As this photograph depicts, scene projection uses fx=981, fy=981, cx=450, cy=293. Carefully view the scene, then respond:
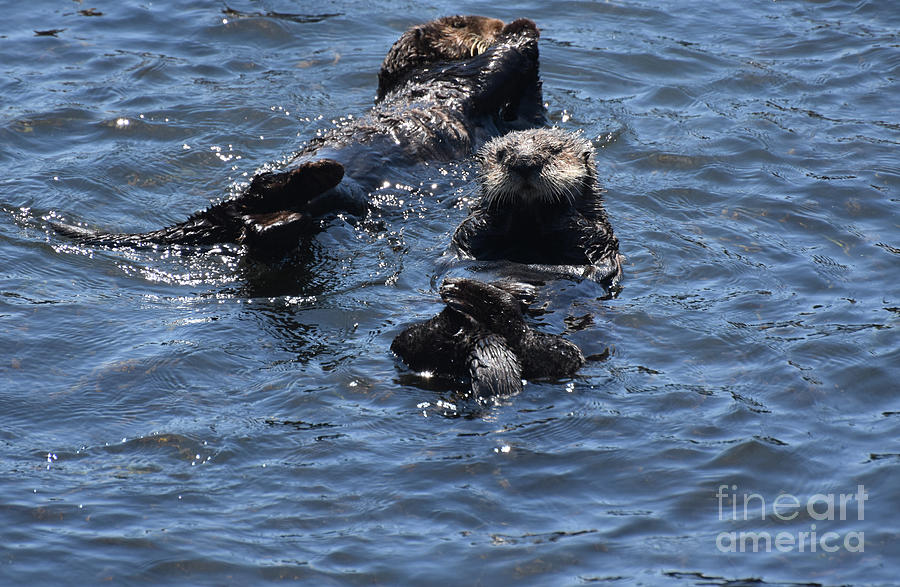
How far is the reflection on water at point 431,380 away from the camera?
3.30m

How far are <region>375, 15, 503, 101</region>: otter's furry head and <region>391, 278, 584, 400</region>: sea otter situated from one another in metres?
3.25

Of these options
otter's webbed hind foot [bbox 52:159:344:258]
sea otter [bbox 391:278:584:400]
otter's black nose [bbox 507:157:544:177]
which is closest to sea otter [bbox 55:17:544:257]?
otter's webbed hind foot [bbox 52:159:344:258]

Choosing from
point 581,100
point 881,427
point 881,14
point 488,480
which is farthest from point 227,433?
point 881,14

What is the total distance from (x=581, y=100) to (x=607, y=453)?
4.57m

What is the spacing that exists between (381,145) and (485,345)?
96.3 inches

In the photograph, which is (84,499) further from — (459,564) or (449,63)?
(449,63)

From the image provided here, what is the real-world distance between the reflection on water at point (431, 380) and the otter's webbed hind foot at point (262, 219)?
0.11m

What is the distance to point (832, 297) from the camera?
5.05 metres

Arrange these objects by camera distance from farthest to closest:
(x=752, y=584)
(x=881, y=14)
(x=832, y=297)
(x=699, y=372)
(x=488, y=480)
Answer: (x=881, y=14) → (x=832, y=297) → (x=699, y=372) → (x=488, y=480) → (x=752, y=584)

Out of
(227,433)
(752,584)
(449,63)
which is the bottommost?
(752,584)

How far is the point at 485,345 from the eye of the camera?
3.90 metres

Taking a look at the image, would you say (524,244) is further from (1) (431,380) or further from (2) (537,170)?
(1) (431,380)

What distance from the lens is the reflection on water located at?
3305 mm

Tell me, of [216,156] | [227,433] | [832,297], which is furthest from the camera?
[216,156]
